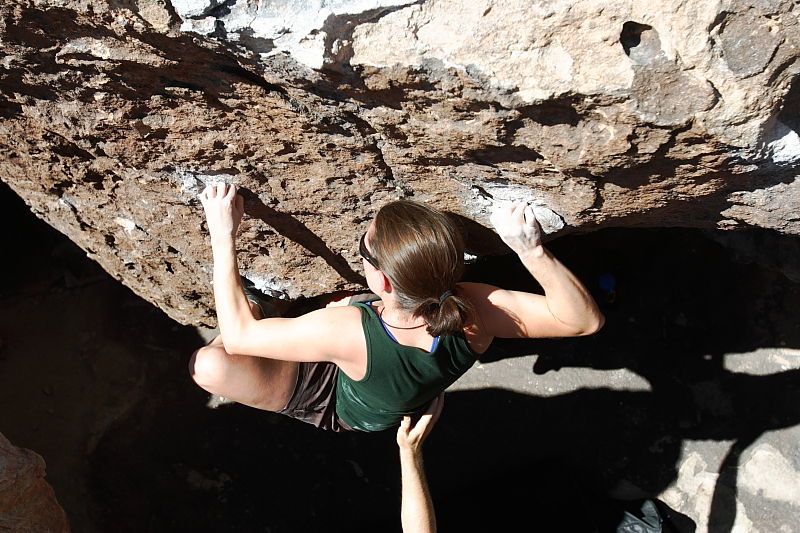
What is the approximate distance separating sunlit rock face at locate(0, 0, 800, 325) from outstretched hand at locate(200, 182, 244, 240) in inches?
1.4

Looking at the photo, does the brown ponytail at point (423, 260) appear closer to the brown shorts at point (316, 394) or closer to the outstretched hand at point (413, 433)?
the outstretched hand at point (413, 433)

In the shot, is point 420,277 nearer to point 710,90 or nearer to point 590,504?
point 710,90

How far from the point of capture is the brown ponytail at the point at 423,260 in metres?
1.47

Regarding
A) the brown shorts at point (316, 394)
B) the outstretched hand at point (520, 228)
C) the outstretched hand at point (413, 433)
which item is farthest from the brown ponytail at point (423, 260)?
the brown shorts at point (316, 394)

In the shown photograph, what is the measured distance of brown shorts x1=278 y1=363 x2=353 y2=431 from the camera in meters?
2.09

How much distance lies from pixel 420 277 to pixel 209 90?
57cm

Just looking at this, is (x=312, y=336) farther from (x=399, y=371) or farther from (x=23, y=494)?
(x=23, y=494)

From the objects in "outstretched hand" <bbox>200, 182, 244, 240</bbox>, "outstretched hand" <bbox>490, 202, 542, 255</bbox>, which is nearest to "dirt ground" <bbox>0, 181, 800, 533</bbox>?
"outstretched hand" <bbox>490, 202, 542, 255</bbox>

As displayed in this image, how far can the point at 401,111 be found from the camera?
4.51 feet

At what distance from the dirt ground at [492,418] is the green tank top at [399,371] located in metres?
0.98

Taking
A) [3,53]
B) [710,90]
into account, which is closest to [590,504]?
[710,90]

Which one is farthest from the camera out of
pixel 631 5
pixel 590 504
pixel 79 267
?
pixel 79 267

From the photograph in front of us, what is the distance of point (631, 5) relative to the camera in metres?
1.11

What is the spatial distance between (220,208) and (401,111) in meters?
0.56
